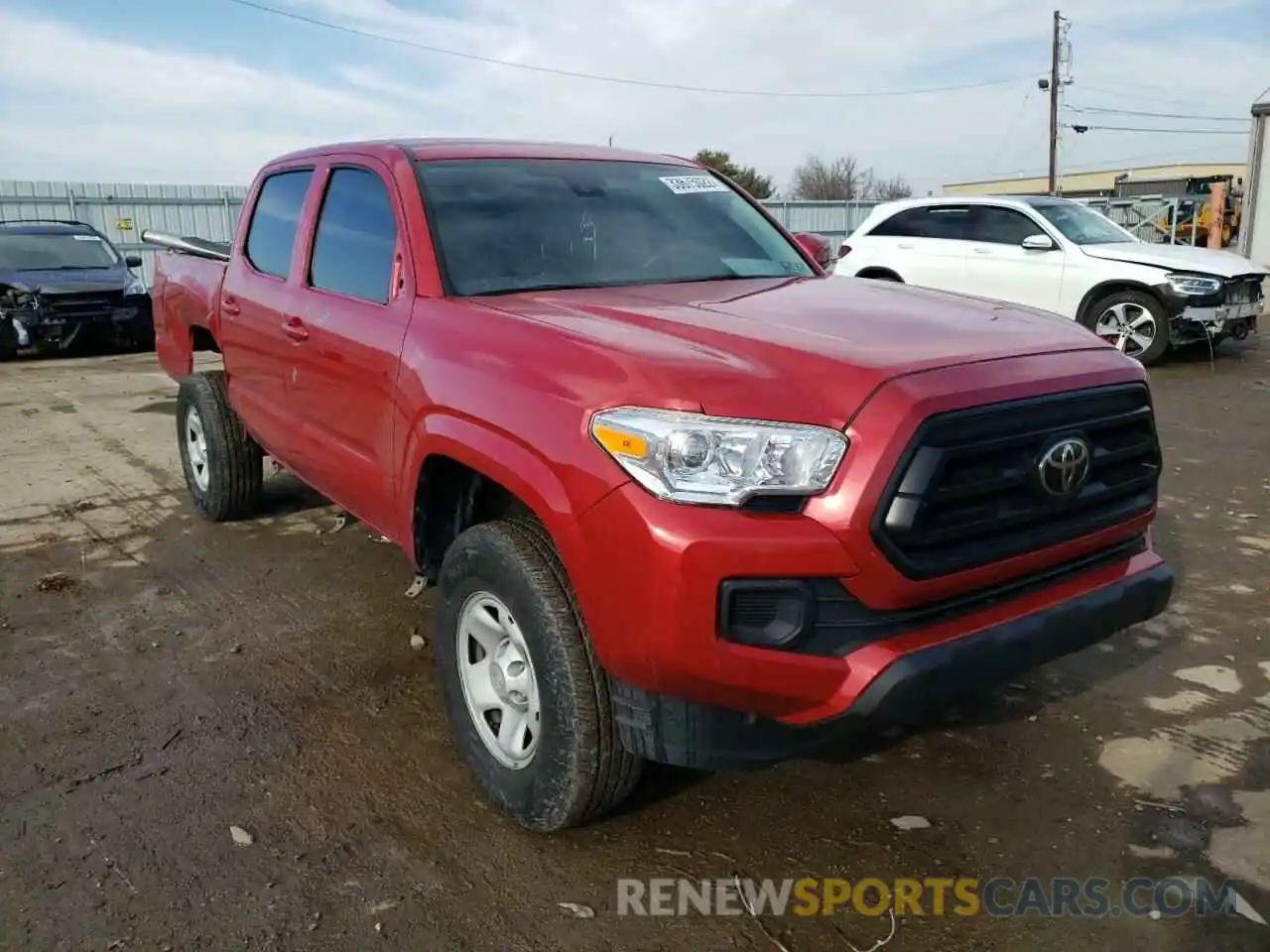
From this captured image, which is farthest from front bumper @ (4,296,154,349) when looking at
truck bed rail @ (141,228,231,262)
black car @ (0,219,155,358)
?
truck bed rail @ (141,228,231,262)

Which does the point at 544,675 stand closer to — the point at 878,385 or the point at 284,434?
the point at 878,385

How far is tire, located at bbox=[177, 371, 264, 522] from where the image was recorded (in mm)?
5113

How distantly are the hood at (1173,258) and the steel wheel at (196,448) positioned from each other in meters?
8.33

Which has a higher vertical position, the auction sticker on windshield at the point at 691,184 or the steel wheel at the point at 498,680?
the auction sticker on windshield at the point at 691,184

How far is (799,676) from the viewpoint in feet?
7.06

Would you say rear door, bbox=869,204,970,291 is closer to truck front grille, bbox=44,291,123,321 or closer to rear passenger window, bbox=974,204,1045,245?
rear passenger window, bbox=974,204,1045,245

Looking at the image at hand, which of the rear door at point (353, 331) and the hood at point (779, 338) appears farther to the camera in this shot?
the rear door at point (353, 331)

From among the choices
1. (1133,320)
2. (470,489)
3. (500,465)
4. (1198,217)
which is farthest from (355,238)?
(1198,217)

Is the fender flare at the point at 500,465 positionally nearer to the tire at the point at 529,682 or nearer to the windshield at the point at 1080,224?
the tire at the point at 529,682

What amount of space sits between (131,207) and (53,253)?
7329 millimetres

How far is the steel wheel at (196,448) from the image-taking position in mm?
5312

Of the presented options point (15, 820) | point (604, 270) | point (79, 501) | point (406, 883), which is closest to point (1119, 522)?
point (604, 270)

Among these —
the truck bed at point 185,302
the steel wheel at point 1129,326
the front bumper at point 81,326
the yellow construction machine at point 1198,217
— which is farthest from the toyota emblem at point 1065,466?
the yellow construction machine at point 1198,217

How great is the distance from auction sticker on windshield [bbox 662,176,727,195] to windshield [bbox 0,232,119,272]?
11638mm
